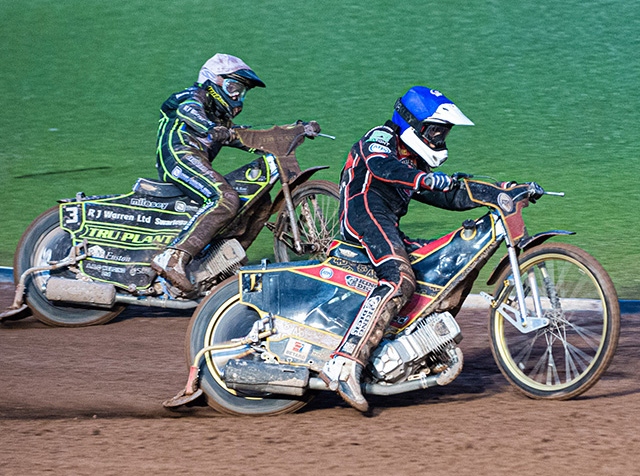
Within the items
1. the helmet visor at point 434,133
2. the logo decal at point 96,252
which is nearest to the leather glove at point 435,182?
the helmet visor at point 434,133

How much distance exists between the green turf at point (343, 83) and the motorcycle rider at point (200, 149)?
7.74ft

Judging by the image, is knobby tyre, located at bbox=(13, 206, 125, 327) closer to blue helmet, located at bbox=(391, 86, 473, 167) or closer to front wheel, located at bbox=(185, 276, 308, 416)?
front wheel, located at bbox=(185, 276, 308, 416)

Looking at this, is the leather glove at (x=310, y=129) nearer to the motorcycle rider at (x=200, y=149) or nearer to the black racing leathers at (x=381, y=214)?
the motorcycle rider at (x=200, y=149)

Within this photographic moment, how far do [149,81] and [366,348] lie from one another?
11.6 m

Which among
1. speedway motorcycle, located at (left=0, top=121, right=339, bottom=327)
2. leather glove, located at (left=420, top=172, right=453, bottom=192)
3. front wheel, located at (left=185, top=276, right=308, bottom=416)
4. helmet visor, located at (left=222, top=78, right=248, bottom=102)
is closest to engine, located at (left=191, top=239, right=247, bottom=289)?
speedway motorcycle, located at (left=0, top=121, right=339, bottom=327)

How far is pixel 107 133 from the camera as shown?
47.9 ft

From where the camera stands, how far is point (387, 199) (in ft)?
19.1

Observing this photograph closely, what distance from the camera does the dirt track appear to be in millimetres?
4707

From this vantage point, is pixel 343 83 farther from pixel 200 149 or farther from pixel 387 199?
pixel 387 199

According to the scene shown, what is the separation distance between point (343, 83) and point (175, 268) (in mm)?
8654

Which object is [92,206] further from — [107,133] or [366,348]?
[107,133]

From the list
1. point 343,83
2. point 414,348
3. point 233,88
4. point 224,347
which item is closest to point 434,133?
point 414,348

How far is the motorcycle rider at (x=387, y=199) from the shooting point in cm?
545

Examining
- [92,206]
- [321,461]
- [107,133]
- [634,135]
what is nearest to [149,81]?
[107,133]
